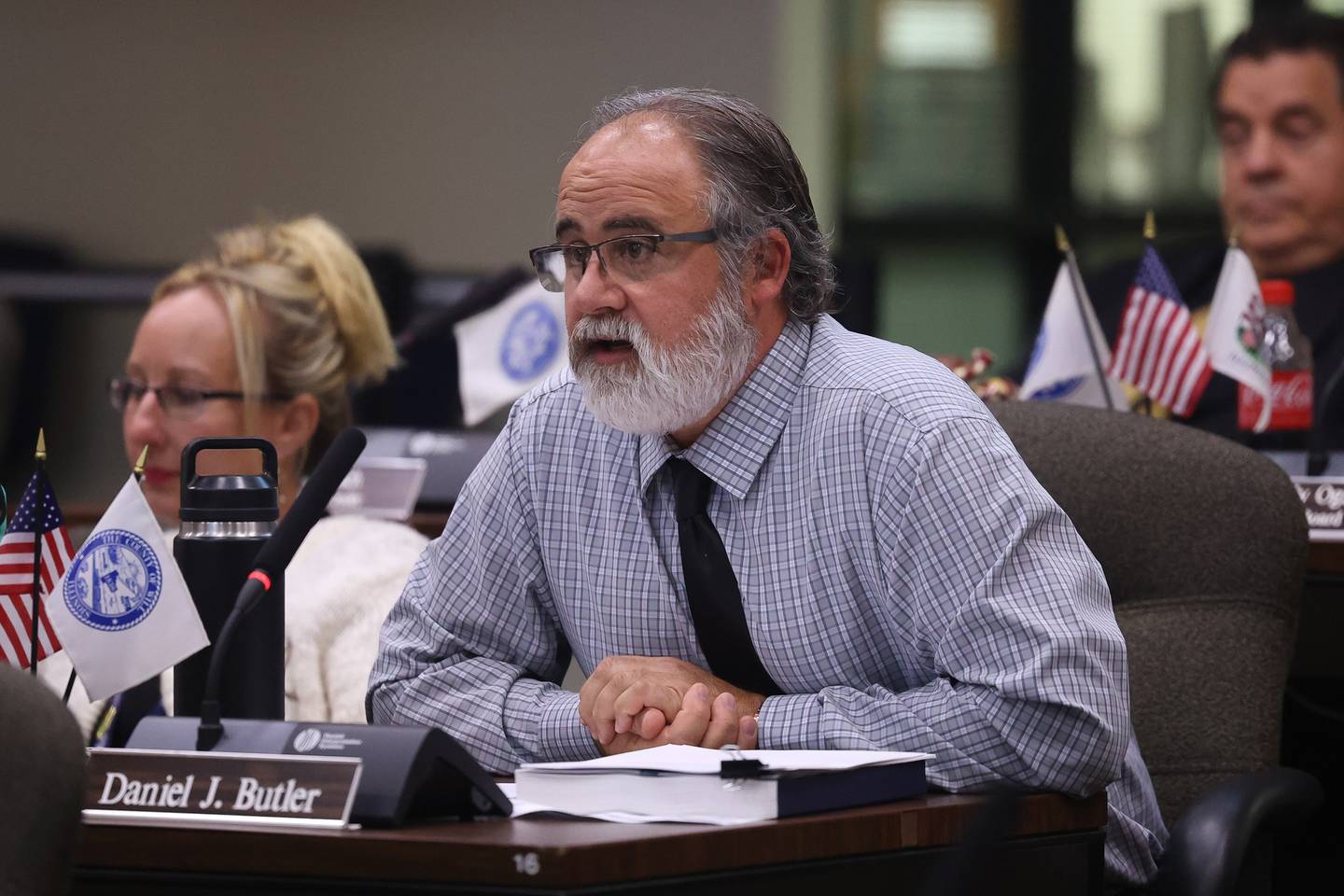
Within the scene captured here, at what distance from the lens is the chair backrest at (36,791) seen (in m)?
0.96

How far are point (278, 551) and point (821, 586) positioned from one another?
0.51 m

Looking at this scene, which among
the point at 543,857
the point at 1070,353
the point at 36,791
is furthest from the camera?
the point at 1070,353

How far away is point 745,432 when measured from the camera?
1755 mm

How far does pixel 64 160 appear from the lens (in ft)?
18.7

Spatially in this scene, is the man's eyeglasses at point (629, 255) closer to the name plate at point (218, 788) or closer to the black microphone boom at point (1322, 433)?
the name plate at point (218, 788)

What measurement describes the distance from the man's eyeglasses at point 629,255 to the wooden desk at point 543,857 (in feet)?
2.06

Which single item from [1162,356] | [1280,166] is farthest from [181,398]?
[1280,166]

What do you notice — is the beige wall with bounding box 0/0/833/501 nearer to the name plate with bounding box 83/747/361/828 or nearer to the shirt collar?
the shirt collar

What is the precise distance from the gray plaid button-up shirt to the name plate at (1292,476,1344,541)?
33.7 inches

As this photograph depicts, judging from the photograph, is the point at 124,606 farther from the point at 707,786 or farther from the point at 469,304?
the point at 469,304

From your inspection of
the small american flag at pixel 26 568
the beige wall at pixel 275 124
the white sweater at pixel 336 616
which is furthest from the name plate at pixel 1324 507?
the beige wall at pixel 275 124

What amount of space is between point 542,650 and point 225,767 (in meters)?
0.61

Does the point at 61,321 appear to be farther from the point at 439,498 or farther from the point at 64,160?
the point at 439,498

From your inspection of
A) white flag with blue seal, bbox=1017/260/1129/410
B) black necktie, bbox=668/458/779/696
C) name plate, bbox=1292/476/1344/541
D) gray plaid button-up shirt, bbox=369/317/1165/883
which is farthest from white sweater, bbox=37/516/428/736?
name plate, bbox=1292/476/1344/541
